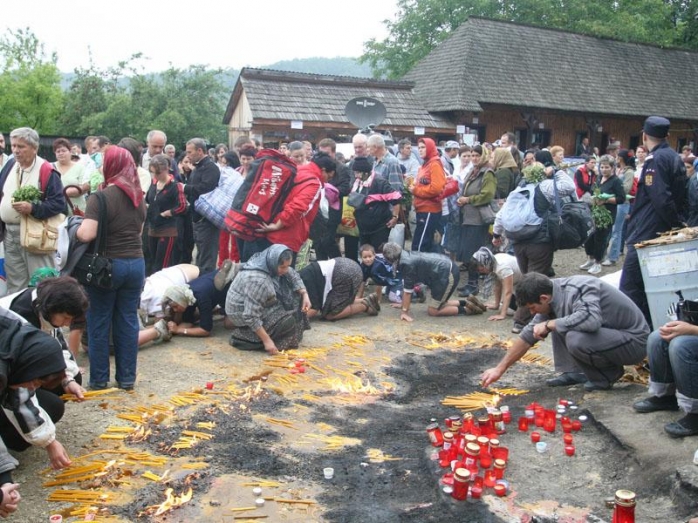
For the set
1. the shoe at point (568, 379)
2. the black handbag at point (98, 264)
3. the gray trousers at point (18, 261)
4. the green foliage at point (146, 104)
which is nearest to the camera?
the black handbag at point (98, 264)

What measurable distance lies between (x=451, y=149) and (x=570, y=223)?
5.00 metres

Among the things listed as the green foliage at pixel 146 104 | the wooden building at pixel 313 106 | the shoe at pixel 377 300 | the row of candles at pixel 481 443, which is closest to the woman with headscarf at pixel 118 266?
the row of candles at pixel 481 443

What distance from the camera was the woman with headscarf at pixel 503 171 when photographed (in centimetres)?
1148

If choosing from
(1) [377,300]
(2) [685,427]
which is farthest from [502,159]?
(2) [685,427]

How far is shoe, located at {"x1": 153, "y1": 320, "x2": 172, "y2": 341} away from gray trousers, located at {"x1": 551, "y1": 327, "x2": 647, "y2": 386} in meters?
4.48

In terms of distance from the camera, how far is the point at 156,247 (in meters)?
9.73

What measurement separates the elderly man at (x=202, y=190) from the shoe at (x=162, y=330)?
180cm

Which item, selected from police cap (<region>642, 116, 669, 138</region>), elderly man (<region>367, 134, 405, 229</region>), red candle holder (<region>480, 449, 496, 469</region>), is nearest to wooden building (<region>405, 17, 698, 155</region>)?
elderly man (<region>367, 134, 405, 229</region>)

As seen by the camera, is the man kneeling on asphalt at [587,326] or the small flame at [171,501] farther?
the man kneeling on asphalt at [587,326]

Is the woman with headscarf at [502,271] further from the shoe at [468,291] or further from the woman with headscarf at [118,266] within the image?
the woman with headscarf at [118,266]

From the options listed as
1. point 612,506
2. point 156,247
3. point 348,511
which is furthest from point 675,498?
point 156,247

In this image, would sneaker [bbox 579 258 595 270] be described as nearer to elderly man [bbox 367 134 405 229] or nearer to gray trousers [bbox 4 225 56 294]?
elderly man [bbox 367 134 405 229]

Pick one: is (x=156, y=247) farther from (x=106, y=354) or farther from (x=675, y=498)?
(x=675, y=498)

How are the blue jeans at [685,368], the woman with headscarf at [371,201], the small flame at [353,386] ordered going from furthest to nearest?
the woman with headscarf at [371,201] < the small flame at [353,386] < the blue jeans at [685,368]
